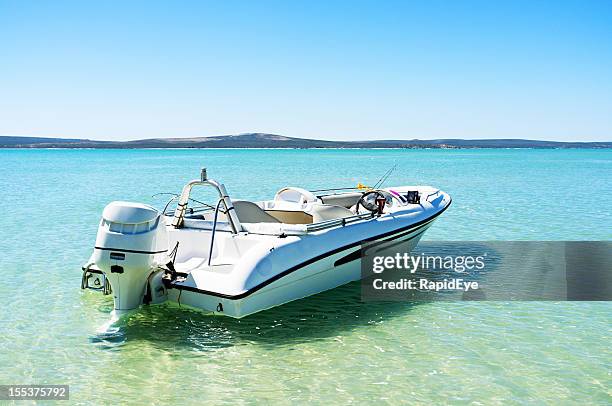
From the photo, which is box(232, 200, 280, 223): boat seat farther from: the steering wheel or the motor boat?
the steering wheel

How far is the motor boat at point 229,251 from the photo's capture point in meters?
6.57

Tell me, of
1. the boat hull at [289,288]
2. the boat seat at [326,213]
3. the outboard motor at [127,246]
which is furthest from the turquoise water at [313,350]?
the boat seat at [326,213]

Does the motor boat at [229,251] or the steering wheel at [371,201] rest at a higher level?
the steering wheel at [371,201]

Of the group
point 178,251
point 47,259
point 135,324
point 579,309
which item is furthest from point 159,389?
point 47,259

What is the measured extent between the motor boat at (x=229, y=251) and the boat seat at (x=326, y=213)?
2 cm

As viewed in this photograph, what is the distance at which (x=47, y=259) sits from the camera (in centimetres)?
1097

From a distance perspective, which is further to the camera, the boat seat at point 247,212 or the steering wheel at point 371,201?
the steering wheel at point 371,201

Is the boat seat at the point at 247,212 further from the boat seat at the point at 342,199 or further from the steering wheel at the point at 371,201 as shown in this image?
the boat seat at the point at 342,199

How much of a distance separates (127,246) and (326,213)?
3.35 metres


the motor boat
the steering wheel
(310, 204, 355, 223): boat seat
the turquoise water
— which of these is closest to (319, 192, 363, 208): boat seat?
the steering wheel

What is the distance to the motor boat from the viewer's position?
6566 mm

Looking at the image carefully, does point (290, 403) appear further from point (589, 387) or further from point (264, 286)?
point (589, 387)

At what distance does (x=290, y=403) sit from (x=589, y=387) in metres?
2.66

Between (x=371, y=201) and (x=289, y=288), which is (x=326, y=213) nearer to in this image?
(x=289, y=288)
